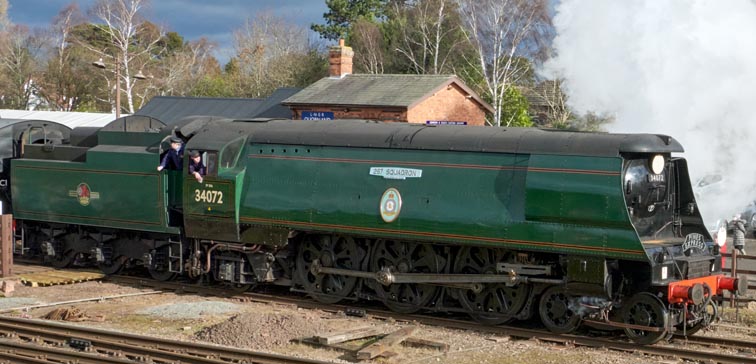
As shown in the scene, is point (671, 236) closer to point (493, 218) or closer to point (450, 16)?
point (493, 218)

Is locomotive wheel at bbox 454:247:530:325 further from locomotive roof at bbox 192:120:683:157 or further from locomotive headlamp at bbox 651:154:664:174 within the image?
locomotive headlamp at bbox 651:154:664:174

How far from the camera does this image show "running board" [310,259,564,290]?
11875mm

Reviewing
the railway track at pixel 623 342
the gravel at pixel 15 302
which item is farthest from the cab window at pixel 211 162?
the gravel at pixel 15 302

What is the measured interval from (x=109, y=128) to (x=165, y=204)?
2.47m

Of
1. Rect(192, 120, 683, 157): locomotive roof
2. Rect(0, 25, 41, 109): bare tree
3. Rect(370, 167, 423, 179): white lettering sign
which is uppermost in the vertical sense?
Rect(0, 25, 41, 109): bare tree

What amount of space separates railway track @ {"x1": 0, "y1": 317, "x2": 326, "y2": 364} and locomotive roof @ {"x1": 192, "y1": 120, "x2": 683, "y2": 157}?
4.08 m

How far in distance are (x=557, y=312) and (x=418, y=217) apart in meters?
2.33

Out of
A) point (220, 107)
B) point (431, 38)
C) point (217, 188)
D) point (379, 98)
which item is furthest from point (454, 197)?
point (431, 38)

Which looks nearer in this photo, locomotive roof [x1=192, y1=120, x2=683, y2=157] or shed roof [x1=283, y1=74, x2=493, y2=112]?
locomotive roof [x1=192, y1=120, x2=683, y2=157]

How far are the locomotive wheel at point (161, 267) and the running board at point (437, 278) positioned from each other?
3506 mm

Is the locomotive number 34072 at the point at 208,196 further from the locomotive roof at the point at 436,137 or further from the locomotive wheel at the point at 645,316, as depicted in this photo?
the locomotive wheel at the point at 645,316

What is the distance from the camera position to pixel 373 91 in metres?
30.2

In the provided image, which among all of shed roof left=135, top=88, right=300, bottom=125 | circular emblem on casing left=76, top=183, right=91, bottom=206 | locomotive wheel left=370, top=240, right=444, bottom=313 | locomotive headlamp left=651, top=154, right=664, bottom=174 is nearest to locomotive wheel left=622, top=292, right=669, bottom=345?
locomotive headlamp left=651, top=154, right=664, bottom=174

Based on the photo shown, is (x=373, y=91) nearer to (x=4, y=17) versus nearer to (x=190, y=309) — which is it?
(x=190, y=309)
